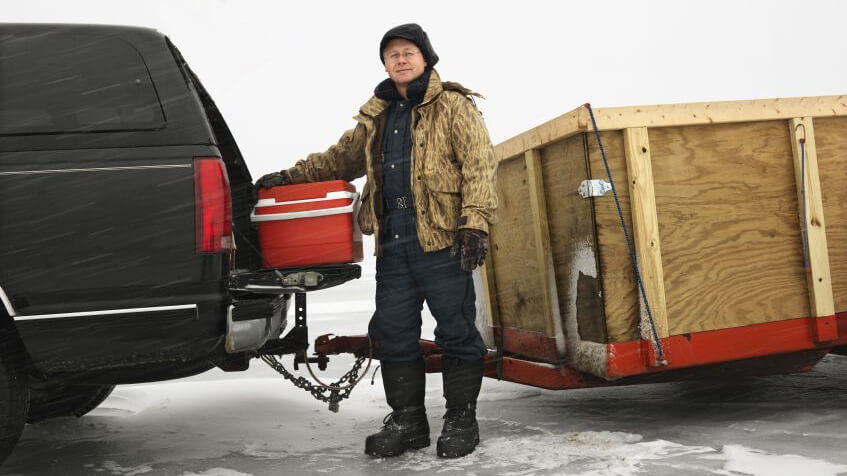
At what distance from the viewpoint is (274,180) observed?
10.9 ft

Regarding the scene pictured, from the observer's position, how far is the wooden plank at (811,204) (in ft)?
10.7

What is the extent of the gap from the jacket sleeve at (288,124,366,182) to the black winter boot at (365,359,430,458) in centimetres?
96

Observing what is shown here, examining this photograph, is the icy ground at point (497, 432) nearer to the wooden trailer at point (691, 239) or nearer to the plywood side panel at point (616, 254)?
the wooden trailer at point (691, 239)

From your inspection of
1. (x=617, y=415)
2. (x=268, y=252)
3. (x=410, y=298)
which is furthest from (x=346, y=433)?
(x=617, y=415)

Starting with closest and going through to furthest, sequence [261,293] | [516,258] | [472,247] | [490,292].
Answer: [261,293] < [472,247] < [516,258] < [490,292]

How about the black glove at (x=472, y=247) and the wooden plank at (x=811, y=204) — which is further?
the wooden plank at (x=811, y=204)

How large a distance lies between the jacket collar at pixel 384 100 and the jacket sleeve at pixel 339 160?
0.11m

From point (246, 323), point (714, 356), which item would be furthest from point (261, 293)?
point (714, 356)

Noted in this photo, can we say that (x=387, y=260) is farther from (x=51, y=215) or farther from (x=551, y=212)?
(x=51, y=215)

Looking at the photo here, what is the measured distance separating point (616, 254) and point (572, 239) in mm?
231

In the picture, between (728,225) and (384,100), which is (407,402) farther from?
(728,225)

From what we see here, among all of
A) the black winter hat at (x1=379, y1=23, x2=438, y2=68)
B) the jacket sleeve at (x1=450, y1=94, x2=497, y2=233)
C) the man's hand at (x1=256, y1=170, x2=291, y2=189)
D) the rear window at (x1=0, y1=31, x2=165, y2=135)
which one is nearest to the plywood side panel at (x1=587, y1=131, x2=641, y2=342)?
the jacket sleeve at (x1=450, y1=94, x2=497, y2=233)

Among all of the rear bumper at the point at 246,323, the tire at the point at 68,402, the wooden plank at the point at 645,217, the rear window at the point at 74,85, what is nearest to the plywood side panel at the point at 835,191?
the wooden plank at the point at 645,217

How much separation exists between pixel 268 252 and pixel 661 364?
1.77 m
